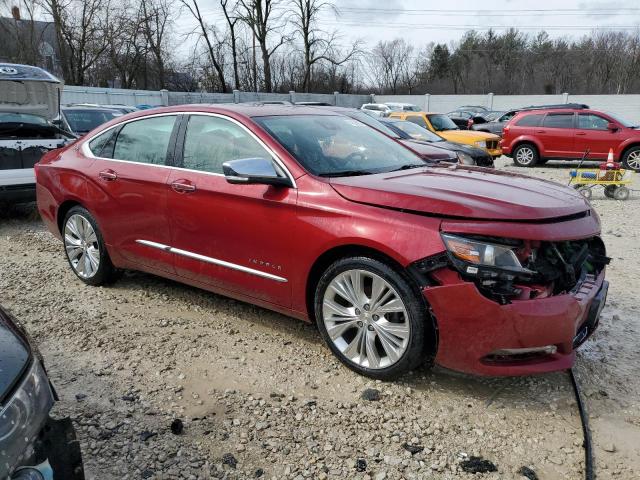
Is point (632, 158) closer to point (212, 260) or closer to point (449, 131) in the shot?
point (449, 131)

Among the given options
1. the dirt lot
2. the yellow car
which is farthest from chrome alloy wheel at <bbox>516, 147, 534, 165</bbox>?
the dirt lot

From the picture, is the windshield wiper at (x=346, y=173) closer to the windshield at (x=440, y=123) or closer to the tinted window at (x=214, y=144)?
the tinted window at (x=214, y=144)

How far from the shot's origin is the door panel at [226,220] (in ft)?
11.2

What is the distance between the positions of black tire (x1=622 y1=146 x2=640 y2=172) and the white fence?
1436 cm

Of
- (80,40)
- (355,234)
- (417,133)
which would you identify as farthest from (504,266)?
(80,40)

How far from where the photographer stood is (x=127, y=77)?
42281mm

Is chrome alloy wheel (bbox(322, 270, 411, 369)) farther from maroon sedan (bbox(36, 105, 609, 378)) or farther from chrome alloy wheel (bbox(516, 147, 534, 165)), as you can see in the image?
chrome alloy wheel (bbox(516, 147, 534, 165))

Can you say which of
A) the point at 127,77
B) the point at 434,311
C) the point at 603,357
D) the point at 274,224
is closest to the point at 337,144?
the point at 274,224

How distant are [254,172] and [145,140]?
152 centimetres

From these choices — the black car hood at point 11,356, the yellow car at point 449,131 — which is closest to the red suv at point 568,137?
the yellow car at point 449,131

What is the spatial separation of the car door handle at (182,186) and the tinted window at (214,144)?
13cm

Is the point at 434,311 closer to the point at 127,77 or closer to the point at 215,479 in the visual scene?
the point at 215,479

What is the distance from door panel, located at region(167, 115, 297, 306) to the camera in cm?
343

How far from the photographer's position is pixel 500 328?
2732 mm
